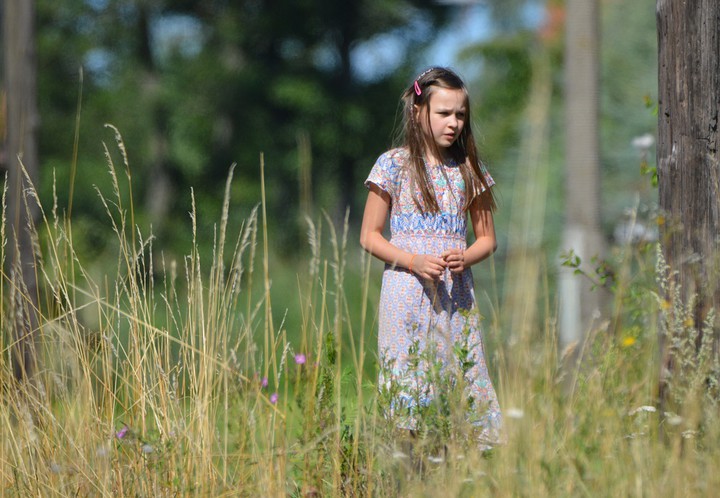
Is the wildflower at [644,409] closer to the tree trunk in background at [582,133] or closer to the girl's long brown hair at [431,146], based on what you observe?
the girl's long brown hair at [431,146]

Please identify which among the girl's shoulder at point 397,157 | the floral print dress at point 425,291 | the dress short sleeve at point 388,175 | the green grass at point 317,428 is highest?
the girl's shoulder at point 397,157

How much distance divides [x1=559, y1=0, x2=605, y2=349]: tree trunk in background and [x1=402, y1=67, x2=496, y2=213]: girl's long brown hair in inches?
116

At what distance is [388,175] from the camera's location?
10.7 ft

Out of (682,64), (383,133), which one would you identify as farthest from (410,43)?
(682,64)

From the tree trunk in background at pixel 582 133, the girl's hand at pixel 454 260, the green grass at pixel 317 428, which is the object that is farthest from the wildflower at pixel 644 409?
the tree trunk in background at pixel 582 133

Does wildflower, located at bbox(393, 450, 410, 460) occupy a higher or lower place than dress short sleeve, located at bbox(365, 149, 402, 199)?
lower

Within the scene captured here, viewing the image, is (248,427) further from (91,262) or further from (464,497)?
(91,262)

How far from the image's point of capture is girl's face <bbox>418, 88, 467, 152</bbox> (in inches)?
126

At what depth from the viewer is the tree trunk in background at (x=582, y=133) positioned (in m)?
6.14

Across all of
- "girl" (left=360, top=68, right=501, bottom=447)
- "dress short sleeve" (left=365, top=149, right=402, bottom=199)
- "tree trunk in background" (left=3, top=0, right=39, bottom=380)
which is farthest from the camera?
"tree trunk in background" (left=3, top=0, right=39, bottom=380)

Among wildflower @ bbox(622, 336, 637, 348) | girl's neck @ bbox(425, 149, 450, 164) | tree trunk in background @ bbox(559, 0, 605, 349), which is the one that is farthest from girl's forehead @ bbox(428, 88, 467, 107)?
tree trunk in background @ bbox(559, 0, 605, 349)

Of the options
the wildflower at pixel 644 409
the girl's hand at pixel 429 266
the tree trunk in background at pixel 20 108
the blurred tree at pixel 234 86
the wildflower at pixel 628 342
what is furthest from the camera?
the blurred tree at pixel 234 86

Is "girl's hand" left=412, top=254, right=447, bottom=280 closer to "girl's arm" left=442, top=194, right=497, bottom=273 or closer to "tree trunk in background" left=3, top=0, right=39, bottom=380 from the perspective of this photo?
"girl's arm" left=442, top=194, right=497, bottom=273

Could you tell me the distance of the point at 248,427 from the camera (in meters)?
3.01
